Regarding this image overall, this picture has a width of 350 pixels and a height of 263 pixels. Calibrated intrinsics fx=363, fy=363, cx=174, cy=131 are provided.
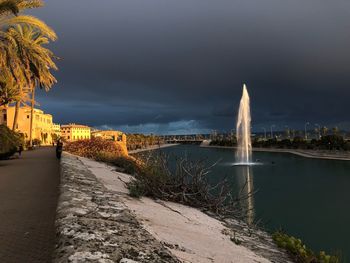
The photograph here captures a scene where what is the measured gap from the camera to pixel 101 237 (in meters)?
4.06

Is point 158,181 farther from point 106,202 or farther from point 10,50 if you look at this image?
point 10,50

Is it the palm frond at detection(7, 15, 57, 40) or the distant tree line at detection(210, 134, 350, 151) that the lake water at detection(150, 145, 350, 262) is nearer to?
the palm frond at detection(7, 15, 57, 40)

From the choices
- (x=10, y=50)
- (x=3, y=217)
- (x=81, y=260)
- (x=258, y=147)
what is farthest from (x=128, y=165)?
(x=258, y=147)

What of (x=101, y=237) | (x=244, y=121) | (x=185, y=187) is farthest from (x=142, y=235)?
(x=244, y=121)

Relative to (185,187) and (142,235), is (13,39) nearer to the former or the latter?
(185,187)

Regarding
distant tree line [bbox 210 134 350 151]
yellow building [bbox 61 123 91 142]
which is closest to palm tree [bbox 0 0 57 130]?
distant tree line [bbox 210 134 350 151]

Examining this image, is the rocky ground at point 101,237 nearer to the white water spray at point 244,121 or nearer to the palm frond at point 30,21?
the palm frond at point 30,21

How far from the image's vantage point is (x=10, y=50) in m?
18.8

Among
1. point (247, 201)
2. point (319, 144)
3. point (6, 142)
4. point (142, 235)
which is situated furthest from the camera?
point (319, 144)

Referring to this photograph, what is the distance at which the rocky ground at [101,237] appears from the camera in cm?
356

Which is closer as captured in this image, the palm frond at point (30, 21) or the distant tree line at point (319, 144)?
the palm frond at point (30, 21)

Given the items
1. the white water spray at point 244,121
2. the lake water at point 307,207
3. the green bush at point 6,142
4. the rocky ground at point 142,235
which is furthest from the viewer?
the white water spray at point 244,121

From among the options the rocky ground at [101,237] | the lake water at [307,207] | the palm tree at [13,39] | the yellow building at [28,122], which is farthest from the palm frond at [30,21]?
the yellow building at [28,122]

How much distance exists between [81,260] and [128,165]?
15.7 m
